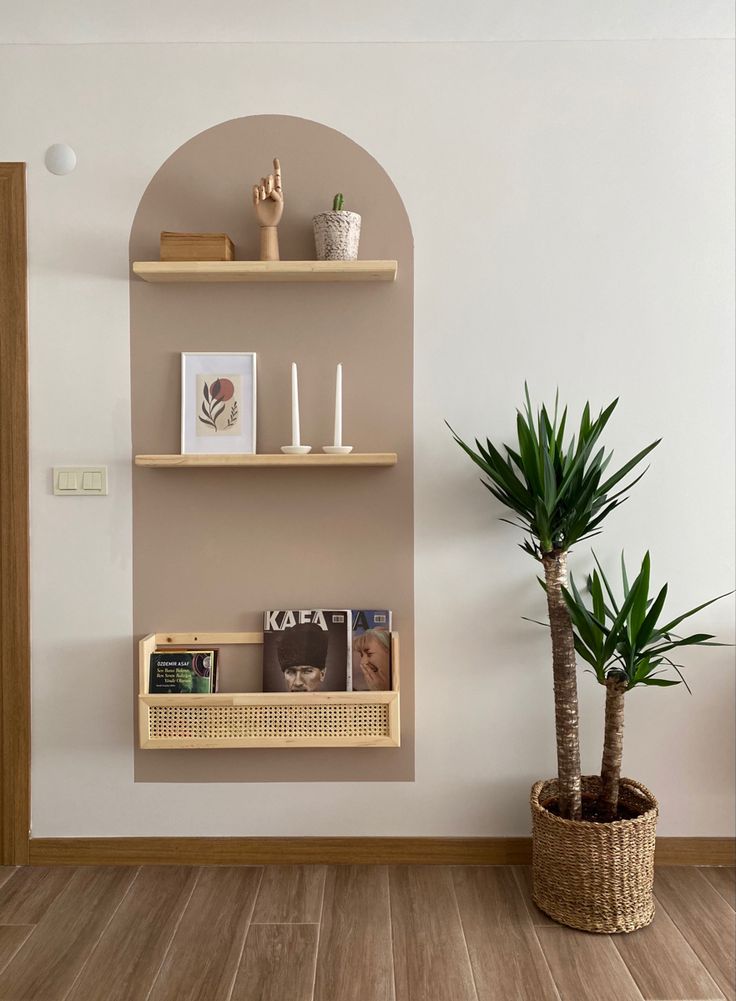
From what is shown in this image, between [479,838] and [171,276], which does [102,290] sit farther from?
[479,838]

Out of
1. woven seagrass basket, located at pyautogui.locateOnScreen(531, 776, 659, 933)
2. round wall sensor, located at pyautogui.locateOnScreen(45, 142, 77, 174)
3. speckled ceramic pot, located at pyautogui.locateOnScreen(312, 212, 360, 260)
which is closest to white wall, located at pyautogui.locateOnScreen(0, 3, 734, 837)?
round wall sensor, located at pyautogui.locateOnScreen(45, 142, 77, 174)

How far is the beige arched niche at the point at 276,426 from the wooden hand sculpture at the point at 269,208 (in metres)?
0.10

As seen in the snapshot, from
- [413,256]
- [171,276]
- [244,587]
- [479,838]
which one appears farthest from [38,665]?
[413,256]

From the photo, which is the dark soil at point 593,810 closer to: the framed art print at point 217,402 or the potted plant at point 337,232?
the framed art print at point 217,402

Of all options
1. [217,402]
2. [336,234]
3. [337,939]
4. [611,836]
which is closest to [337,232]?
[336,234]

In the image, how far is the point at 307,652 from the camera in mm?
2559

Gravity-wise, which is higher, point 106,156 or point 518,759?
point 106,156

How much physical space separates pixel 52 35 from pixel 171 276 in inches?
32.0

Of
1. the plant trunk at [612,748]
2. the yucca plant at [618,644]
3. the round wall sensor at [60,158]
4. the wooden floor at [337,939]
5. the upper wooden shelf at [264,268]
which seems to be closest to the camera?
the wooden floor at [337,939]

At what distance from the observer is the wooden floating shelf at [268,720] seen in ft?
8.07

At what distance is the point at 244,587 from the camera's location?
2.62m

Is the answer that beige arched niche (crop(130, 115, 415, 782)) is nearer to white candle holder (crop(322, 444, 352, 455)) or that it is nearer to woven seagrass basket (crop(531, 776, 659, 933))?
white candle holder (crop(322, 444, 352, 455))

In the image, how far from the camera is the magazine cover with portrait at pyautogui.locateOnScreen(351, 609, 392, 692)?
8.35 feet

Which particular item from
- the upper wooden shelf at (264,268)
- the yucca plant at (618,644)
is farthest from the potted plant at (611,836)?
the upper wooden shelf at (264,268)
